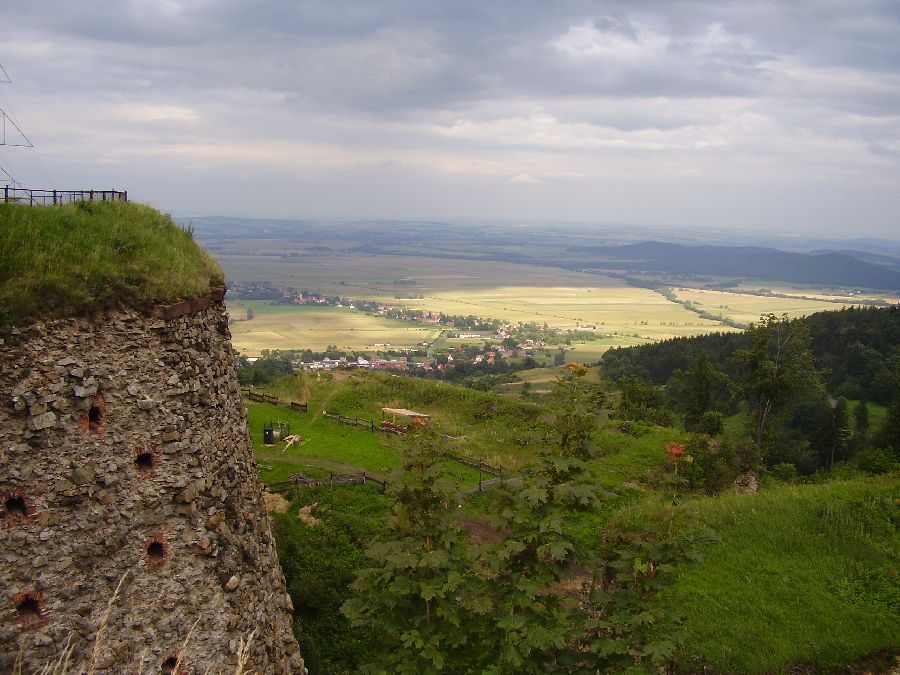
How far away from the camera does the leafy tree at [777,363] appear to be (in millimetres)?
30703

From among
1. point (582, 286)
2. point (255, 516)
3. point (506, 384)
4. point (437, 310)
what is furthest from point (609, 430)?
point (582, 286)

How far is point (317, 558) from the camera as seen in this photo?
1800 centimetres

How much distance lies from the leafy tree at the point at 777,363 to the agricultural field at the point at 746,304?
93.8 m

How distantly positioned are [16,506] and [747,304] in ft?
532

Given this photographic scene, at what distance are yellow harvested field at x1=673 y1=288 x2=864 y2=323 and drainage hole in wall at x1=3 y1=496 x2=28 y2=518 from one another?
12658 centimetres

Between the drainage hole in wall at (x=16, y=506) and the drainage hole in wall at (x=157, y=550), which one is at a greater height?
the drainage hole in wall at (x=16, y=506)

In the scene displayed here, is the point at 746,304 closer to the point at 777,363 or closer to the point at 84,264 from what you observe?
the point at 777,363

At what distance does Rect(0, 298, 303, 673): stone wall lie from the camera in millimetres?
8578

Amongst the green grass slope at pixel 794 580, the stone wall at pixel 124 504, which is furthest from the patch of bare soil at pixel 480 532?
the stone wall at pixel 124 504

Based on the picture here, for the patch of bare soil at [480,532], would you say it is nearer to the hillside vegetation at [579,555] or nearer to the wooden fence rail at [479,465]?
the hillside vegetation at [579,555]

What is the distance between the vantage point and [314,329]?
4075 inches

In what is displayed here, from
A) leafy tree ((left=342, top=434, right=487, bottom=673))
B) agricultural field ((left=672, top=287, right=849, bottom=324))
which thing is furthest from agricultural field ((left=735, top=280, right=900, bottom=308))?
leafy tree ((left=342, top=434, right=487, bottom=673))

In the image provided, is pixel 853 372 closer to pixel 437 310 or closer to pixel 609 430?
pixel 609 430

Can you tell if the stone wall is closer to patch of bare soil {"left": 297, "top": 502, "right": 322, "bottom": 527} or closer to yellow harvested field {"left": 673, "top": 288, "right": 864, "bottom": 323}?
patch of bare soil {"left": 297, "top": 502, "right": 322, "bottom": 527}
